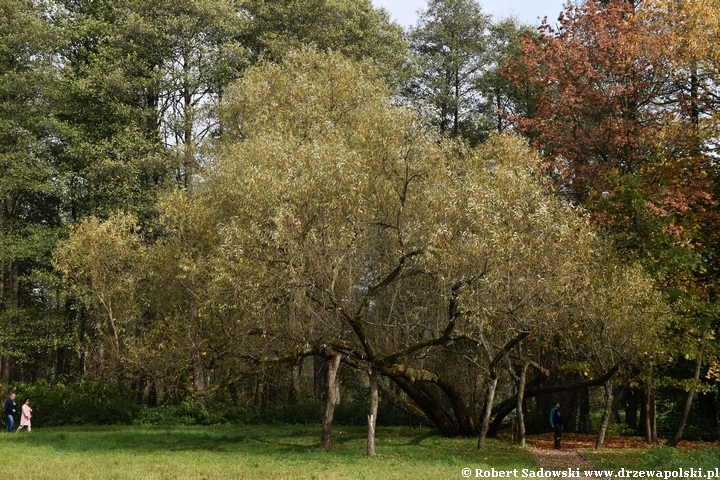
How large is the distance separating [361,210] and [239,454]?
29.0 ft

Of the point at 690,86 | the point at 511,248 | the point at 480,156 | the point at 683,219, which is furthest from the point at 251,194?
the point at 690,86

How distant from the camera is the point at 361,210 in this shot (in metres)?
20.7

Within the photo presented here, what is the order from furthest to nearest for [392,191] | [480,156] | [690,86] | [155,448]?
[690,86] < [480,156] < [155,448] < [392,191]

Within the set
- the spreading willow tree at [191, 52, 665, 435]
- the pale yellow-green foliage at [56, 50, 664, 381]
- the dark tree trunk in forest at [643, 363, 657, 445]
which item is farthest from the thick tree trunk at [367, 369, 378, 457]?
the dark tree trunk in forest at [643, 363, 657, 445]

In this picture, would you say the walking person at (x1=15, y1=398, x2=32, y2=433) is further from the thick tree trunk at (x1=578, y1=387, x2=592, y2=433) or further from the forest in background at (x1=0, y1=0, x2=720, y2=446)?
the thick tree trunk at (x1=578, y1=387, x2=592, y2=433)

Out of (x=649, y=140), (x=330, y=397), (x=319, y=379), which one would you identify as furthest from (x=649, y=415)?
(x=319, y=379)

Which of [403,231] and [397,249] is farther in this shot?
[397,249]

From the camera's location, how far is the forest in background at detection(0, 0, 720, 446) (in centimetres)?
2044

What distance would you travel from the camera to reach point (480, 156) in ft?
86.4

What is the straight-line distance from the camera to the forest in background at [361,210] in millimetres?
20438

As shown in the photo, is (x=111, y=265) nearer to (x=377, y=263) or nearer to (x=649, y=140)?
(x=377, y=263)

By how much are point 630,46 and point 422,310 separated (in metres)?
14.6

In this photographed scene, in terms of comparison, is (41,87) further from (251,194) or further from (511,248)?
(511,248)

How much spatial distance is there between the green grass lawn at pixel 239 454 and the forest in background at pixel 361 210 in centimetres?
190
